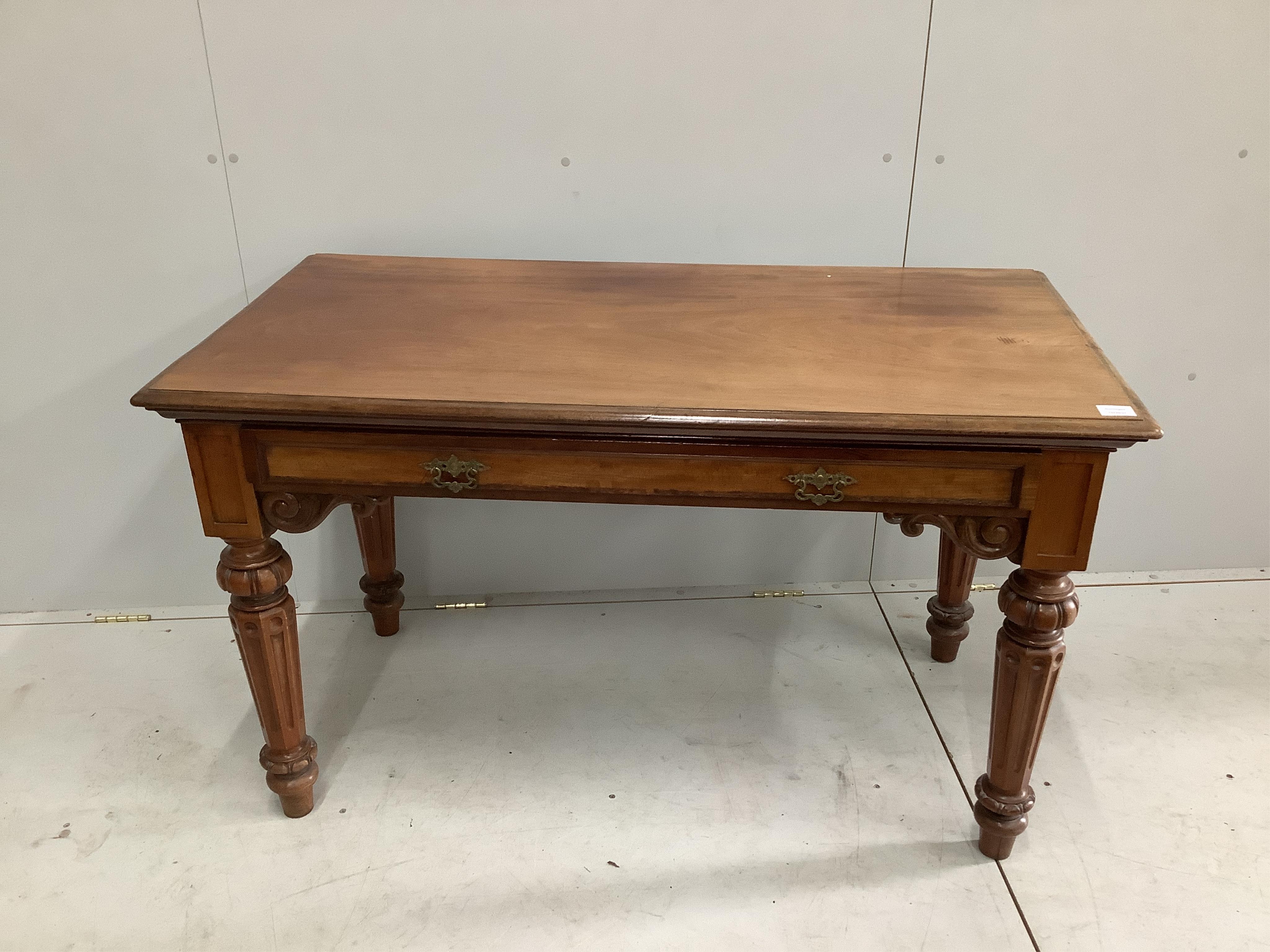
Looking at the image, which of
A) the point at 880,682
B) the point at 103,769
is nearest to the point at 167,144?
the point at 103,769

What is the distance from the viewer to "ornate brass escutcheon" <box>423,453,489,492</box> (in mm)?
1450

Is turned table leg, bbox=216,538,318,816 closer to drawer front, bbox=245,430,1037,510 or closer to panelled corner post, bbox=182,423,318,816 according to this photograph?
panelled corner post, bbox=182,423,318,816

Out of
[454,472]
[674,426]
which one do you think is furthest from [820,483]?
[454,472]

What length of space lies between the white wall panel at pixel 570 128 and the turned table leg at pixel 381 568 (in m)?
0.55

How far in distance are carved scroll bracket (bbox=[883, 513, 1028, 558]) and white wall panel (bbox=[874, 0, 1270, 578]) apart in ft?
2.70

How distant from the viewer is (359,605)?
234 cm

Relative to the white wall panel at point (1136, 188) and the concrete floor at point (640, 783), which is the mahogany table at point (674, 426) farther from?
the white wall panel at point (1136, 188)

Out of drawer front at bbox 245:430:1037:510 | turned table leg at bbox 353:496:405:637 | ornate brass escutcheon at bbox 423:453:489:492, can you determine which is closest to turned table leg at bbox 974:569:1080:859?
drawer front at bbox 245:430:1037:510

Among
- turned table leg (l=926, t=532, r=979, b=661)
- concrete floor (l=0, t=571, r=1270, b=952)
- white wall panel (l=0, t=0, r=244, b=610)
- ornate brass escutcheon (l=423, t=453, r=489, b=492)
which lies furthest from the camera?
turned table leg (l=926, t=532, r=979, b=661)

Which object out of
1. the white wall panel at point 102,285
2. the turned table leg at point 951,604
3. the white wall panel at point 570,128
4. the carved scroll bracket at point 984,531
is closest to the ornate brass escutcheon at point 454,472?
the carved scroll bracket at point 984,531

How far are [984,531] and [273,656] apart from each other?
3.74 feet

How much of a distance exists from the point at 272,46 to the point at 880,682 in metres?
1.76

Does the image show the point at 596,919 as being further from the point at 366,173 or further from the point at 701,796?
the point at 366,173

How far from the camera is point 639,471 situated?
4.72 ft
